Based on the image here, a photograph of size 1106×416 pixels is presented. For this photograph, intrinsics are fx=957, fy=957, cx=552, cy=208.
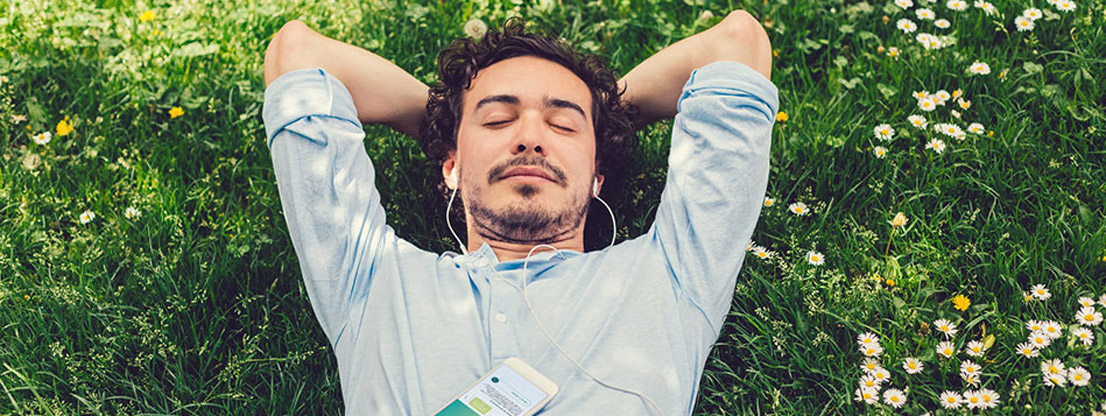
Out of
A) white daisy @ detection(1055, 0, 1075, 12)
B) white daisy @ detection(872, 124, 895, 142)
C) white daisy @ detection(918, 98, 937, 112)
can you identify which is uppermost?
white daisy @ detection(1055, 0, 1075, 12)

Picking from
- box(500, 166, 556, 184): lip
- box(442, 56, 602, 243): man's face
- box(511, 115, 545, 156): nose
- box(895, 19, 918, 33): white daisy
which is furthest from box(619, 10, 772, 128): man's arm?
box(895, 19, 918, 33): white daisy

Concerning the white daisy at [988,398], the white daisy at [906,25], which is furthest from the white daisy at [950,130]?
the white daisy at [988,398]

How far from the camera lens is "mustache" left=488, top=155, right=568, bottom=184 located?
125 inches

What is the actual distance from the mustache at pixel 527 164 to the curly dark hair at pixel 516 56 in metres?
0.42

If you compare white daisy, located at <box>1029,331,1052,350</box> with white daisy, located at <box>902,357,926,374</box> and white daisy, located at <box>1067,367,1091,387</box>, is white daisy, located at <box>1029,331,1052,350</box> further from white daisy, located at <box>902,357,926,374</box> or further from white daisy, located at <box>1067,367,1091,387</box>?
white daisy, located at <box>902,357,926,374</box>

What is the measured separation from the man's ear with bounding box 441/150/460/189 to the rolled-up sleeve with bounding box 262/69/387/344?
1.50 ft

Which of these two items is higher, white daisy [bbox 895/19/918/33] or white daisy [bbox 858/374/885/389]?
white daisy [bbox 895/19/918/33]

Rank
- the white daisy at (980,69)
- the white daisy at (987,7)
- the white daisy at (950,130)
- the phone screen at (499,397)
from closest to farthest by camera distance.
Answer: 1. the phone screen at (499,397)
2. the white daisy at (950,130)
3. the white daisy at (980,69)
4. the white daisy at (987,7)

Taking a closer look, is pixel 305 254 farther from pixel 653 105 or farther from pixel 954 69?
pixel 954 69

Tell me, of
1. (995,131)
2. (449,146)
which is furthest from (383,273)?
(995,131)

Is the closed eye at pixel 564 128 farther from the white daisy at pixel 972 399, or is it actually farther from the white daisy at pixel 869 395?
the white daisy at pixel 972 399

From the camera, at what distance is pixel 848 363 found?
333 cm

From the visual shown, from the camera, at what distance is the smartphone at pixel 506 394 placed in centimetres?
270

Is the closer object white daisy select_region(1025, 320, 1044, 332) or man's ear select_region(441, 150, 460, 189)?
white daisy select_region(1025, 320, 1044, 332)
